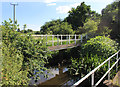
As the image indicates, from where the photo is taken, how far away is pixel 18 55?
3.01 metres

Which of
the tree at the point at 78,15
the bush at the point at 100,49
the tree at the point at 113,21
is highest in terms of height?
the tree at the point at 78,15

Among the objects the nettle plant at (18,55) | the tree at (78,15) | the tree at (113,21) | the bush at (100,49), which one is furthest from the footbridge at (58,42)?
the tree at (78,15)

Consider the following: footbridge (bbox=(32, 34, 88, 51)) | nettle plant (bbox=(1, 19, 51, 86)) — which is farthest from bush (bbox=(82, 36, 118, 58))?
Result: nettle plant (bbox=(1, 19, 51, 86))

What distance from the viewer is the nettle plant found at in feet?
8.62

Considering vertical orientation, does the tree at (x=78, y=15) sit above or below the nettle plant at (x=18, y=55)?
above

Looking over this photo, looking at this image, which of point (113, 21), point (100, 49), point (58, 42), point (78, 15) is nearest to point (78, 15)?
point (78, 15)

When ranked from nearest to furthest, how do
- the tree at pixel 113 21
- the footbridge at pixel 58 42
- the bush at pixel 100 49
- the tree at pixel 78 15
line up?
the footbridge at pixel 58 42 < the bush at pixel 100 49 < the tree at pixel 113 21 < the tree at pixel 78 15

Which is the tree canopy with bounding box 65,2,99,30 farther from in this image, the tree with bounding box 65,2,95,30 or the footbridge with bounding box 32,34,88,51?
the footbridge with bounding box 32,34,88,51

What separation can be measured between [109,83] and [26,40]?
8.22 ft

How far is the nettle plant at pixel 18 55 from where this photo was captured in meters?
2.63

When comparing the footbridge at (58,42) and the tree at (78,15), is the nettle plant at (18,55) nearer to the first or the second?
the footbridge at (58,42)

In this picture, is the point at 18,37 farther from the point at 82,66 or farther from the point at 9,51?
the point at 82,66

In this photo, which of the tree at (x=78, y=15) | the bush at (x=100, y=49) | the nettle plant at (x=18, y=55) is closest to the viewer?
the nettle plant at (x=18, y=55)

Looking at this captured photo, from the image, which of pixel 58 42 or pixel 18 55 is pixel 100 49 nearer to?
pixel 58 42
